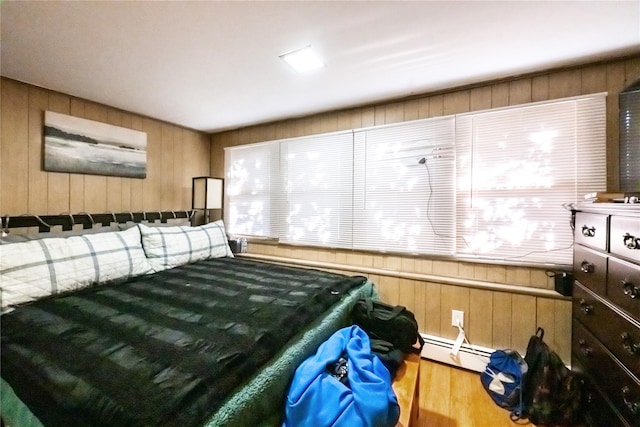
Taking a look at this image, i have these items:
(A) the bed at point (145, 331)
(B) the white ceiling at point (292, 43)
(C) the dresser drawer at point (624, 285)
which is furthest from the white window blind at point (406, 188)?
(C) the dresser drawer at point (624, 285)

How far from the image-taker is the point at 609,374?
1.21 metres

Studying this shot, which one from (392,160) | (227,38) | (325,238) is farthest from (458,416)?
(227,38)

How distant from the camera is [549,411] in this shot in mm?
1505

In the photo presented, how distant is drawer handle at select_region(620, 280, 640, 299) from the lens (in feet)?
3.43

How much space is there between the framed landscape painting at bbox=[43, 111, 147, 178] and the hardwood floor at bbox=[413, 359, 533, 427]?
3.14 m

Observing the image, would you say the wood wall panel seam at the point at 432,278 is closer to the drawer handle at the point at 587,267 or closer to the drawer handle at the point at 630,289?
the drawer handle at the point at 587,267

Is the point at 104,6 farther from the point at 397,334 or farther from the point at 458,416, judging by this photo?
the point at 458,416

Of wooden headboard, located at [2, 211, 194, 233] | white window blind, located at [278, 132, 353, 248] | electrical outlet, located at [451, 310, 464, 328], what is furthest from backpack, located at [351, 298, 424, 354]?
wooden headboard, located at [2, 211, 194, 233]

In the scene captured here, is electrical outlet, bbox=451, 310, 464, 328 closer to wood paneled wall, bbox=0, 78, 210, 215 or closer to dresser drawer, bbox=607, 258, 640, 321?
dresser drawer, bbox=607, 258, 640, 321

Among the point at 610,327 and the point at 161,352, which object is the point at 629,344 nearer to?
the point at 610,327

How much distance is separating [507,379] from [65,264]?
9.37ft

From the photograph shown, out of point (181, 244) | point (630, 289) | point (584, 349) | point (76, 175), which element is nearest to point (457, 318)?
point (584, 349)

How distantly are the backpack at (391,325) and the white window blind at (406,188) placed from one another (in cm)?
79

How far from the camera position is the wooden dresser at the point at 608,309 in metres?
1.06
